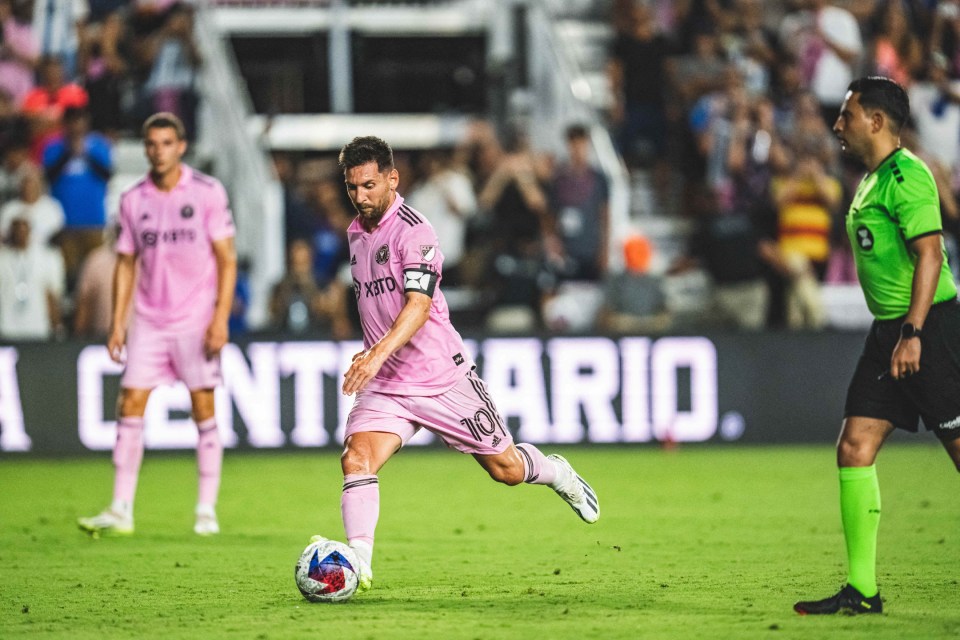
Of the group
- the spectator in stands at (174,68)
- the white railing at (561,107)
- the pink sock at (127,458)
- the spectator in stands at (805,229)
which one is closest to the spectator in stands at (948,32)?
the spectator in stands at (805,229)

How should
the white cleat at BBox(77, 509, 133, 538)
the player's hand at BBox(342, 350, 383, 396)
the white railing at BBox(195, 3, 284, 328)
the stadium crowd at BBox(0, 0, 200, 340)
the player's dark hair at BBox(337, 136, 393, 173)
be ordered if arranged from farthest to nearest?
the white railing at BBox(195, 3, 284, 328) → the stadium crowd at BBox(0, 0, 200, 340) → the white cleat at BBox(77, 509, 133, 538) → the player's dark hair at BBox(337, 136, 393, 173) → the player's hand at BBox(342, 350, 383, 396)

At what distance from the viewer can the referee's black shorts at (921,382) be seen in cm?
679

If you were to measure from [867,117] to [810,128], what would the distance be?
40.4 ft

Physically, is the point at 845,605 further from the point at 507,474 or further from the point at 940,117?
the point at 940,117

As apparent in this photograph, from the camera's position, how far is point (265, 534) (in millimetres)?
10273

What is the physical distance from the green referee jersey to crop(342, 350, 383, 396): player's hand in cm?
217

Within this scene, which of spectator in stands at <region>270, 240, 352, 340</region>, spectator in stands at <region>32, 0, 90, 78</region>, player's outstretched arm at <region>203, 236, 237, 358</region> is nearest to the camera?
player's outstretched arm at <region>203, 236, 237, 358</region>

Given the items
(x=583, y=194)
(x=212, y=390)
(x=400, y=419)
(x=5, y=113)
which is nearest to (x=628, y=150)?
(x=583, y=194)

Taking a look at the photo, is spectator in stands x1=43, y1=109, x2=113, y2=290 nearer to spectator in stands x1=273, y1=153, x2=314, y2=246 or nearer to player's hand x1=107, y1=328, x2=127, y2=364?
spectator in stands x1=273, y1=153, x2=314, y2=246

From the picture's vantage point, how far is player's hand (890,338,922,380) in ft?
21.7

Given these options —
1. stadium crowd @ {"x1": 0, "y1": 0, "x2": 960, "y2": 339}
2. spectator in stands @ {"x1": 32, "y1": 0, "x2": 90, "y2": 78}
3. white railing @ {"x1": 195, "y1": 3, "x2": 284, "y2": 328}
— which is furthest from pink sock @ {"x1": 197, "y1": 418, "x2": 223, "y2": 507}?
spectator in stands @ {"x1": 32, "y1": 0, "x2": 90, "y2": 78}

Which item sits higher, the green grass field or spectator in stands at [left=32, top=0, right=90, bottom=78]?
spectator in stands at [left=32, top=0, right=90, bottom=78]

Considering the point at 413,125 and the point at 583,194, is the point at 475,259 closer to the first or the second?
the point at 583,194

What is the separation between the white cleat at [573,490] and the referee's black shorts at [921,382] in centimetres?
184
